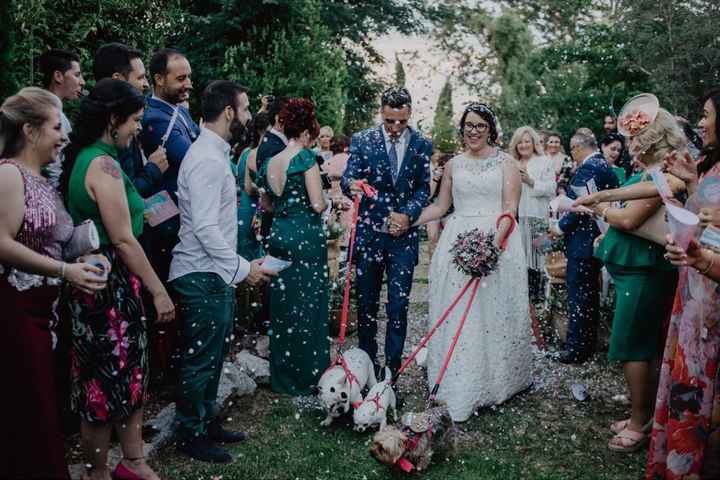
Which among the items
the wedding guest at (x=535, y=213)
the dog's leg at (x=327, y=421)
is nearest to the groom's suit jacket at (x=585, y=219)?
the wedding guest at (x=535, y=213)

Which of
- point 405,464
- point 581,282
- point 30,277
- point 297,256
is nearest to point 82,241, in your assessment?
point 30,277

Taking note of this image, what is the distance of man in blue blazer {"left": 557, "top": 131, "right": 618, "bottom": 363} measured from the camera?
20.2ft

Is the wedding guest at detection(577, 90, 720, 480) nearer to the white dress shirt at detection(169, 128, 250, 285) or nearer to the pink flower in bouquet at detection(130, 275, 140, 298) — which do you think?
the white dress shirt at detection(169, 128, 250, 285)

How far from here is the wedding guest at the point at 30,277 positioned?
2.76m

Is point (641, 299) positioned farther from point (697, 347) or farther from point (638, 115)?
point (638, 115)

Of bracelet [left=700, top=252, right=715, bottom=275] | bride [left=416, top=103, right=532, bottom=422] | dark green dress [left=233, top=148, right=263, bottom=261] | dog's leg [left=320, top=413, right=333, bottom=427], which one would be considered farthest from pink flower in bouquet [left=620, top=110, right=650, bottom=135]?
dark green dress [left=233, top=148, right=263, bottom=261]

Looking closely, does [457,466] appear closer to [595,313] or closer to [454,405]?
[454,405]

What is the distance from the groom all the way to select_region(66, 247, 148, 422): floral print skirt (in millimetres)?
2376

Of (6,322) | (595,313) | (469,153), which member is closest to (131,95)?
(6,322)

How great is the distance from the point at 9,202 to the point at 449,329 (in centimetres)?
338

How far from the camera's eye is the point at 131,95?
3.32m

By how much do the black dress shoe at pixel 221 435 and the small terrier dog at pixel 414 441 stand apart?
1.05 meters

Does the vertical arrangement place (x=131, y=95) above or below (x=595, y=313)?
above

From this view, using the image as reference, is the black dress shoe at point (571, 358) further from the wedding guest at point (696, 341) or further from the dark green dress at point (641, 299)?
the wedding guest at point (696, 341)
